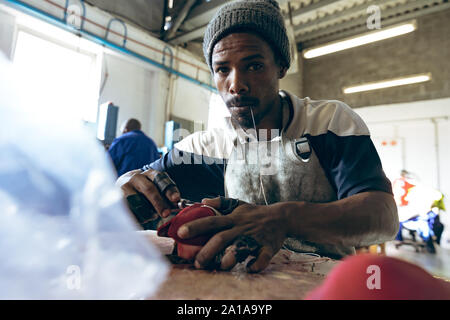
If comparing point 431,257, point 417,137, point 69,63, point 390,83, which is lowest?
point 431,257

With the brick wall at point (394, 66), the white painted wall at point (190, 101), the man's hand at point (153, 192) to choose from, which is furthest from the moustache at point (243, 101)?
the brick wall at point (394, 66)

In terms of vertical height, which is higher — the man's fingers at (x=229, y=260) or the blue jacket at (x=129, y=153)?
the blue jacket at (x=129, y=153)

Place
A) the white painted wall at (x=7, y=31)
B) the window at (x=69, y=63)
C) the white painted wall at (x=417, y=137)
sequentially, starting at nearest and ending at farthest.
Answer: the window at (x=69, y=63) < the white painted wall at (x=7, y=31) < the white painted wall at (x=417, y=137)

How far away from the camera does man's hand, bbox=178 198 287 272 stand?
51cm

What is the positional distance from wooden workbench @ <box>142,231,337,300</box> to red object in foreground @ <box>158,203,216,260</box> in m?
0.03

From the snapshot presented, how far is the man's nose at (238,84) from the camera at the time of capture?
35.7 inches

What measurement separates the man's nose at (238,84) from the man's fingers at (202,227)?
499mm

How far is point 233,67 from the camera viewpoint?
3.03 ft

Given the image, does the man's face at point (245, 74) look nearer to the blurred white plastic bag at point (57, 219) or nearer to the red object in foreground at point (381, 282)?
the blurred white plastic bag at point (57, 219)

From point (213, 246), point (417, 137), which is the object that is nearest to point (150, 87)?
point (213, 246)

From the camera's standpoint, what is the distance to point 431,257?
4.15 meters

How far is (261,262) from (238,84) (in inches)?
22.7

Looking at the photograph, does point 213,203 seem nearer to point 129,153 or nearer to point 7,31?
point 129,153
